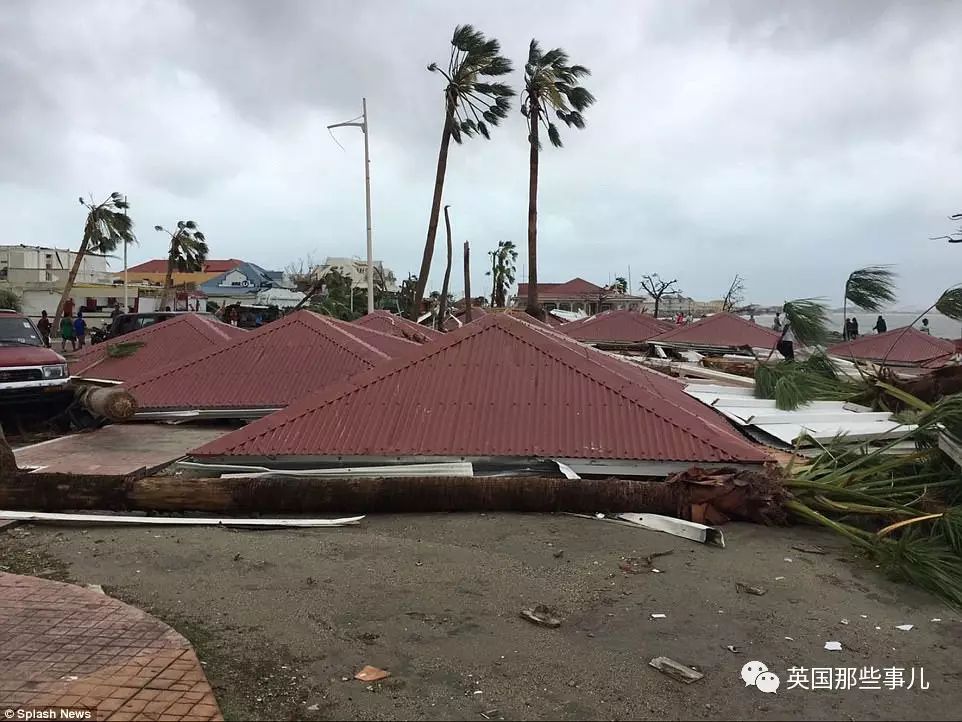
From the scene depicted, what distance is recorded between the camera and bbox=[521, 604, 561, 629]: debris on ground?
4.37m

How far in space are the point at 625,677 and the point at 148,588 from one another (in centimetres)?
307

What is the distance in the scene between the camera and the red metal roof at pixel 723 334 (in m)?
24.4

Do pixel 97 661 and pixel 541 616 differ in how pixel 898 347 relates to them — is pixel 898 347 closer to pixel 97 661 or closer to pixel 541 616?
pixel 541 616

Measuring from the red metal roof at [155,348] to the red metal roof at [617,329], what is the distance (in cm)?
1485

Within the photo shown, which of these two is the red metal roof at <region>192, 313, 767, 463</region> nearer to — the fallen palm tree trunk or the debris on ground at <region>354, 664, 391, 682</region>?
the fallen palm tree trunk

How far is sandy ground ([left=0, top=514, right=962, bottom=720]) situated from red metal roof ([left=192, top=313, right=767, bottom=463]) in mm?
1079

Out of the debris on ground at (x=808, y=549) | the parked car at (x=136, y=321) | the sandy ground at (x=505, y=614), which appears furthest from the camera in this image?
the parked car at (x=136, y=321)

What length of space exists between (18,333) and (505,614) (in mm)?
10895

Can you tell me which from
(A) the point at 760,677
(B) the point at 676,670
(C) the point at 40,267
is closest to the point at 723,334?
(A) the point at 760,677

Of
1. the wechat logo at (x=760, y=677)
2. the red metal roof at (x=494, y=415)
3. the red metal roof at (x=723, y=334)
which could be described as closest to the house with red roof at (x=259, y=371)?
the red metal roof at (x=494, y=415)

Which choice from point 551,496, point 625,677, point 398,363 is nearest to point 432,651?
point 625,677

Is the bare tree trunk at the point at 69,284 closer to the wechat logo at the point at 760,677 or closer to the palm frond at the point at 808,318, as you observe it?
the palm frond at the point at 808,318

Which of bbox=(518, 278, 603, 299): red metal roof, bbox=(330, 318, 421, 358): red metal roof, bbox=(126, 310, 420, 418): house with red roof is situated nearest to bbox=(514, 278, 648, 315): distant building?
bbox=(518, 278, 603, 299): red metal roof

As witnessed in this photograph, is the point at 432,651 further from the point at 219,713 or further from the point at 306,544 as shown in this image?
the point at 306,544
